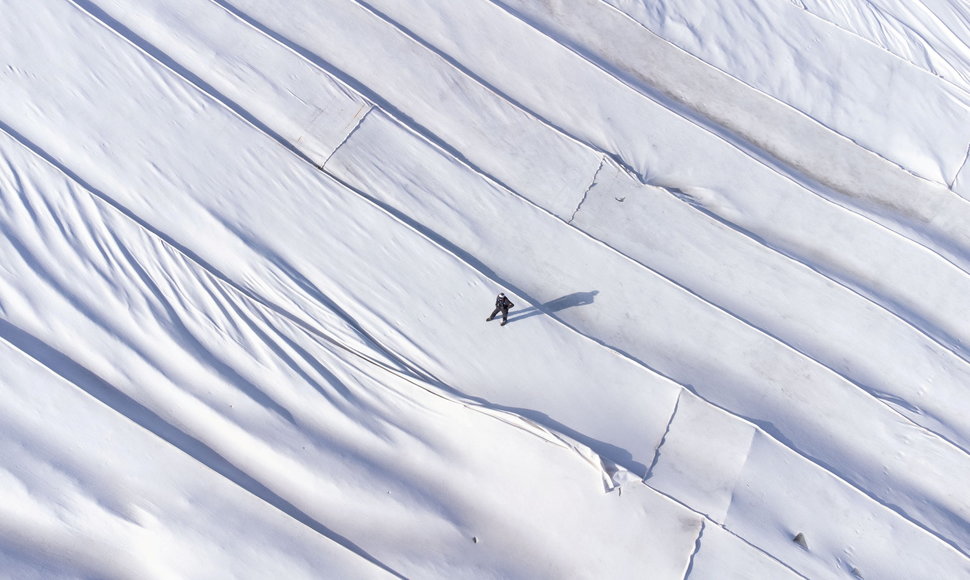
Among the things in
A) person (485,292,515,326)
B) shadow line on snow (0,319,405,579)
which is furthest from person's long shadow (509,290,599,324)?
shadow line on snow (0,319,405,579)

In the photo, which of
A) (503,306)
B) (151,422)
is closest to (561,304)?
(503,306)

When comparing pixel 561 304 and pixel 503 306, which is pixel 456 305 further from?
pixel 561 304

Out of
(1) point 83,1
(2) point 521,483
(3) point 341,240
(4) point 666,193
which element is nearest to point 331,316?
(3) point 341,240

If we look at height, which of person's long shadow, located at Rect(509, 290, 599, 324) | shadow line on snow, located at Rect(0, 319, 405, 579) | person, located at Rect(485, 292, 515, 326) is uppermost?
person's long shadow, located at Rect(509, 290, 599, 324)

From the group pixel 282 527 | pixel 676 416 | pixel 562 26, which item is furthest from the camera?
pixel 562 26

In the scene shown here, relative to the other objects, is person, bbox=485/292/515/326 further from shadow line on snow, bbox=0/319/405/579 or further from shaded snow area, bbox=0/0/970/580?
shadow line on snow, bbox=0/319/405/579

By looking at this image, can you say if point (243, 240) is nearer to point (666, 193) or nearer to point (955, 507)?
point (666, 193)

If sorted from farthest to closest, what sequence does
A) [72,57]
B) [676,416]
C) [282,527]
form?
[72,57] → [676,416] → [282,527]
